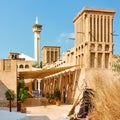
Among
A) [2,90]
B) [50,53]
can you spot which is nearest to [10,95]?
[2,90]

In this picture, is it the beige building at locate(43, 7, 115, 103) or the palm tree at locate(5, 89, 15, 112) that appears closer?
the palm tree at locate(5, 89, 15, 112)

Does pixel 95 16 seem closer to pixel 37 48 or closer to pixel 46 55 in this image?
pixel 46 55

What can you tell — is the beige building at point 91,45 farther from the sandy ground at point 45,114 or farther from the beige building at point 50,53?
the beige building at point 50,53

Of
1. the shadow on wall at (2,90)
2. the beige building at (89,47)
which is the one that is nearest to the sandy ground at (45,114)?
the shadow on wall at (2,90)

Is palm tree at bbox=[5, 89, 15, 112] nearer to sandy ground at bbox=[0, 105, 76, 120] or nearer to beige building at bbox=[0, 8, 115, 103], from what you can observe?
sandy ground at bbox=[0, 105, 76, 120]

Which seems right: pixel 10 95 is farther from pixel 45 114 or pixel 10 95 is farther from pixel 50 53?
pixel 50 53

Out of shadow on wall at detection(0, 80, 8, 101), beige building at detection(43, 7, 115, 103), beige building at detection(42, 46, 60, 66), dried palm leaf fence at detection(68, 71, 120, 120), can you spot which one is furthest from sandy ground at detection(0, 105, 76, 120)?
beige building at detection(42, 46, 60, 66)

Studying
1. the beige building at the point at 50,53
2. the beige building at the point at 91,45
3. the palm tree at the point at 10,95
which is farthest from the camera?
the beige building at the point at 50,53

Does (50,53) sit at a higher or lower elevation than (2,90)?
higher

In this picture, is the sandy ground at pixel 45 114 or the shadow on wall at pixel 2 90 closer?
the sandy ground at pixel 45 114

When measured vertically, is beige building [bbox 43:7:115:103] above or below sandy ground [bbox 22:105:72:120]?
above

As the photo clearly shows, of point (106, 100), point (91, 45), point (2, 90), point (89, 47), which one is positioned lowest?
point (2, 90)

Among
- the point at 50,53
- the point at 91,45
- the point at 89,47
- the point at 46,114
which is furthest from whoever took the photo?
the point at 50,53

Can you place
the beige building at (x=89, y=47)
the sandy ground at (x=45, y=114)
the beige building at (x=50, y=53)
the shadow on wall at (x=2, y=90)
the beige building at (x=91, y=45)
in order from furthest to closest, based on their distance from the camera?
1. the beige building at (x=50, y=53)
2. the beige building at (x=91, y=45)
3. the beige building at (x=89, y=47)
4. the shadow on wall at (x=2, y=90)
5. the sandy ground at (x=45, y=114)
